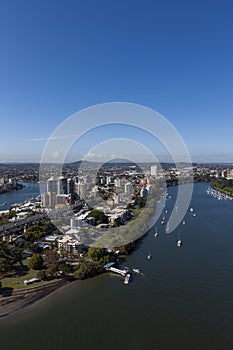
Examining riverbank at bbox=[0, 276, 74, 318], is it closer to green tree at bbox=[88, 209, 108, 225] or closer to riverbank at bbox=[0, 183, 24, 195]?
green tree at bbox=[88, 209, 108, 225]

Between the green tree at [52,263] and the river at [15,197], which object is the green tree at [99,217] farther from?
the river at [15,197]

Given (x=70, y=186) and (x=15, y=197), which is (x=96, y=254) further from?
(x=15, y=197)

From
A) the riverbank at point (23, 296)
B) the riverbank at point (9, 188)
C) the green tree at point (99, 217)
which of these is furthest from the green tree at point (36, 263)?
the riverbank at point (9, 188)

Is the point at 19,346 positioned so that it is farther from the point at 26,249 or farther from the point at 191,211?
the point at 191,211

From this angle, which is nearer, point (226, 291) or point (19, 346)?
point (19, 346)

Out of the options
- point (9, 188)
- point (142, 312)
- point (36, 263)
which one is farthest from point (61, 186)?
point (142, 312)

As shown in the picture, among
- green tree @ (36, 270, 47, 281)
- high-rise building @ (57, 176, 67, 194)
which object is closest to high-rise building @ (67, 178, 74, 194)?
high-rise building @ (57, 176, 67, 194)

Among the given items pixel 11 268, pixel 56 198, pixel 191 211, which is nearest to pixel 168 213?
pixel 191 211
